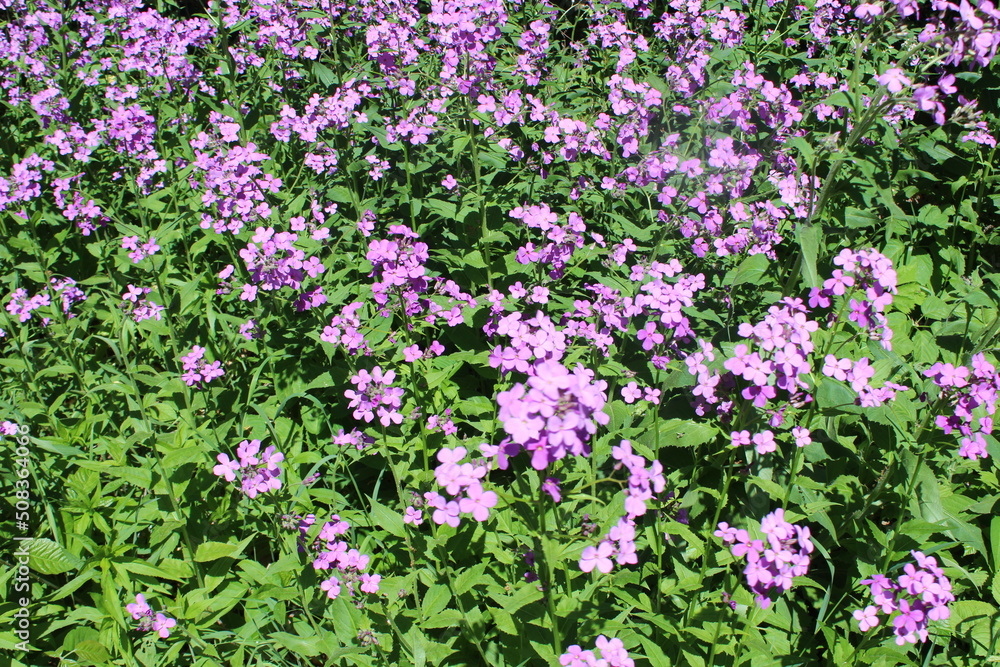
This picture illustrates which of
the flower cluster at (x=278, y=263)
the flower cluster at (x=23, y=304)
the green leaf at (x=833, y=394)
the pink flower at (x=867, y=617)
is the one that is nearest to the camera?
the pink flower at (x=867, y=617)

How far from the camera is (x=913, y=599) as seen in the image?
2096 millimetres

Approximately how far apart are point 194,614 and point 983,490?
3.73m

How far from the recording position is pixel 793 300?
221 cm

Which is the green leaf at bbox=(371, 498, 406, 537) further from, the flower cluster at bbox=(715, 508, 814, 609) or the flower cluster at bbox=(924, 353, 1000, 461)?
the flower cluster at bbox=(924, 353, 1000, 461)

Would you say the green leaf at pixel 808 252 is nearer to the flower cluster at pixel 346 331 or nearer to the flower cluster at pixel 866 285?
the flower cluster at pixel 866 285

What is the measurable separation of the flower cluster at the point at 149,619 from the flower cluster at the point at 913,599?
2511 millimetres

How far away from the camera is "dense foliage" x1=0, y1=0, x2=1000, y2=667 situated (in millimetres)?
2256

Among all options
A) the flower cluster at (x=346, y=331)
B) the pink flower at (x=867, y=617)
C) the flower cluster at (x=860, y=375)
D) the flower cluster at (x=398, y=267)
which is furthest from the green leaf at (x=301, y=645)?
the flower cluster at (x=860, y=375)

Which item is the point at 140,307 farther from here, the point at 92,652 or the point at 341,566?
the point at 341,566

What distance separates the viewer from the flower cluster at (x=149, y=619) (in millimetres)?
2354

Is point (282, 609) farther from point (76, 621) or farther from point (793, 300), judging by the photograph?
point (793, 300)

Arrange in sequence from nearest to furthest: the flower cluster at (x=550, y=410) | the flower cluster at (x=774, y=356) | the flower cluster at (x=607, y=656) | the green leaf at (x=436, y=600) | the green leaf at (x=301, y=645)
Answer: the flower cluster at (x=550, y=410), the flower cluster at (x=607, y=656), the flower cluster at (x=774, y=356), the green leaf at (x=301, y=645), the green leaf at (x=436, y=600)

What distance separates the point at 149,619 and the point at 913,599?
2.78m

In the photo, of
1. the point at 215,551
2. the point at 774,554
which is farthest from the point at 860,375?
the point at 215,551
